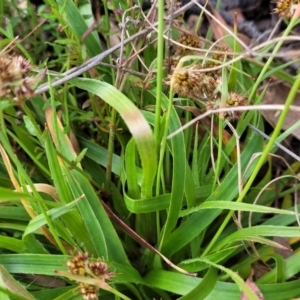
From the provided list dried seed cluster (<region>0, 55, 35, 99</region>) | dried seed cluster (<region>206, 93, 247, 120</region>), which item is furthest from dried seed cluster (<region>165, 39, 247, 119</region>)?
dried seed cluster (<region>0, 55, 35, 99</region>)

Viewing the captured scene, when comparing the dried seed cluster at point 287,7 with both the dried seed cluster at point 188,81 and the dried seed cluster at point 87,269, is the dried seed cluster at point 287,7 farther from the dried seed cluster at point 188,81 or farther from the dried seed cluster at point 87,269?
the dried seed cluster at point 87,269

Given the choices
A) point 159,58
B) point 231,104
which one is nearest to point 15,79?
point 159,58

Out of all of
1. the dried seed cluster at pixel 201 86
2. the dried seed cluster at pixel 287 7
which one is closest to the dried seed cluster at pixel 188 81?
the dried seed cluster at pixel 201 86

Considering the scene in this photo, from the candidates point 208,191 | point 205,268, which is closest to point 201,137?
point 208,191

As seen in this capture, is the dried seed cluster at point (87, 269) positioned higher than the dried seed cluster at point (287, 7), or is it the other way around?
the dried seed cluster at point (287, 7)

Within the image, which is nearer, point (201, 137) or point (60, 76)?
point (60, 76)

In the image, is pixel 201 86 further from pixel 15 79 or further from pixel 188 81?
pixel 15 79

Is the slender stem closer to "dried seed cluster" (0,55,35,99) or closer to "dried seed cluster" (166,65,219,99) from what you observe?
"dried seed cluster" (166,65,219,99)

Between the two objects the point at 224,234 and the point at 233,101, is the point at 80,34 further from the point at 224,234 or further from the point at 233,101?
the point at 224,234
